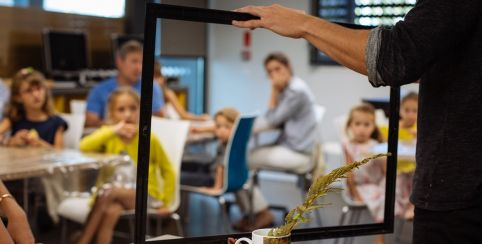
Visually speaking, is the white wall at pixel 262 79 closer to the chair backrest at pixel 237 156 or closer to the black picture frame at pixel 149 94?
the chair backrest at pixel 237 156

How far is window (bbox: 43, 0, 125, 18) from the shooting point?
6758mm

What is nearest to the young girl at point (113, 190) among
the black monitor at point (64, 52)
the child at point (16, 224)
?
the child at point (16, 224)

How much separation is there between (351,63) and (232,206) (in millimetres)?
4185

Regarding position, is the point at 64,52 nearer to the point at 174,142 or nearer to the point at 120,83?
the point at 120,83

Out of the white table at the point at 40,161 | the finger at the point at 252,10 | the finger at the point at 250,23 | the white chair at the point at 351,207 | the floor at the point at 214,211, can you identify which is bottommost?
the floor at the point at 214,211

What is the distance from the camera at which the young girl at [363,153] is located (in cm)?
327

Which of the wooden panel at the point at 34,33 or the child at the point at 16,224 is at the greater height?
the wooden panel at the point at 34,33

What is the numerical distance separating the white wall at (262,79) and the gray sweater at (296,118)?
43.9 inches

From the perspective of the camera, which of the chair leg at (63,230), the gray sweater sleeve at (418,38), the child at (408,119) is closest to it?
the gray sweater sleeve at (418,38)

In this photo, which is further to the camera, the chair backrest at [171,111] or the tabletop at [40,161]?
the chair backrest at [171,111]

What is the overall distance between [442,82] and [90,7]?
613cm

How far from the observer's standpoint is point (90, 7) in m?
7.03

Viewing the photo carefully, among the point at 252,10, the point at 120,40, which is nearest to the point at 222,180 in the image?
the point at 252,10

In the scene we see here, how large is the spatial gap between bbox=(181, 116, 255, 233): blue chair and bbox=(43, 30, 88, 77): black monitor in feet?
9.12
